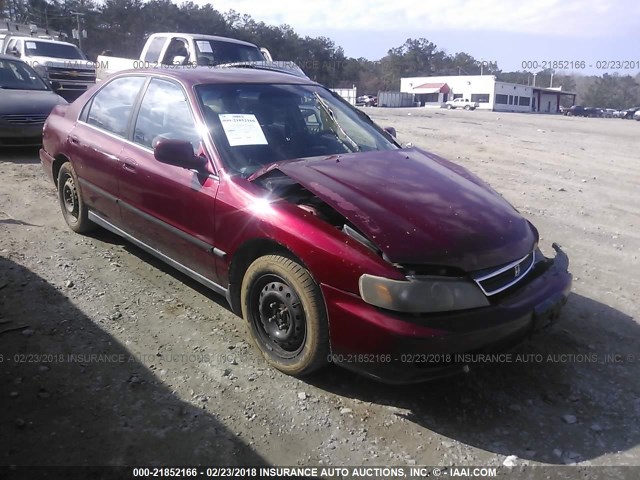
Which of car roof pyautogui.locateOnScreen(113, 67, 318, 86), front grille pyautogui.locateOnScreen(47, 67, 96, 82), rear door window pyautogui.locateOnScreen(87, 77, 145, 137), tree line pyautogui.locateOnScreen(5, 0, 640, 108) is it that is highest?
tree line pyautogui.locateOnScreen(5, 0, 640, 108)

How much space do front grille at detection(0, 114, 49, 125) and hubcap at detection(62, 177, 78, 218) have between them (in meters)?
3.85

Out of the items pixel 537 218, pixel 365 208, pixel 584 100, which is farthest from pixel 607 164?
pixel 584 100

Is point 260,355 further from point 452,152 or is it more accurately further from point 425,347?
point 452,152

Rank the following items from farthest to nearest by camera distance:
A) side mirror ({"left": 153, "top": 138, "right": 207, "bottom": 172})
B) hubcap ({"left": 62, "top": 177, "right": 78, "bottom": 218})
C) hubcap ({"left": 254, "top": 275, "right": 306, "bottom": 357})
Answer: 1. hubcap ({"left": 62, "top": 177, "right": 78, "bottom": 218})
2. side mirror ({"left": 153, "top": 138, "right": 207, "bottom": 172})
3. hubcap ({"left": 254, "top": 275, "right": 306, "bottom": 357})

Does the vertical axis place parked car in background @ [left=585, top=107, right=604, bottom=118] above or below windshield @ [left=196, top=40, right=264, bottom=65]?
below

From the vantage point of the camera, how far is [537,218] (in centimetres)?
646

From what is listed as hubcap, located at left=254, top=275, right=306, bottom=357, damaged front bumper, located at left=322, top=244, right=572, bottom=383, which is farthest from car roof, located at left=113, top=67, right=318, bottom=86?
damaged front bumper, located at left=322, top=244, right=572, bottom=383

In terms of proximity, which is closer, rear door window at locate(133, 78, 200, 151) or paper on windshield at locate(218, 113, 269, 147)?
paper on windshield at locate(218, 113, 269, 147)

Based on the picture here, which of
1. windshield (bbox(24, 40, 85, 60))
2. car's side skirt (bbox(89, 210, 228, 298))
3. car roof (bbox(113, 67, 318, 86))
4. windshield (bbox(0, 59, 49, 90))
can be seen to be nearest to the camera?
car's side skirt (bbox(89, 210, 228, 298))

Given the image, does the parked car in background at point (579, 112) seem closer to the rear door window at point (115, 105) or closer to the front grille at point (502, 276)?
the rear door window at point (115, 105)

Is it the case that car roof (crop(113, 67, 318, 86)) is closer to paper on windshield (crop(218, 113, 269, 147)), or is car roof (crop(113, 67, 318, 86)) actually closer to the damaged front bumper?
paper on windshield (crop(218, 113, 269, 147))

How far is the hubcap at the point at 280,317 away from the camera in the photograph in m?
2.98

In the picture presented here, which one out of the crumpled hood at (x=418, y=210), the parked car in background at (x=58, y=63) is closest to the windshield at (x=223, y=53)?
the parked car in background at (x=58, y=63)

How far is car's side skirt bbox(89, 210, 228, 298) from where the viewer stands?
3553mm
